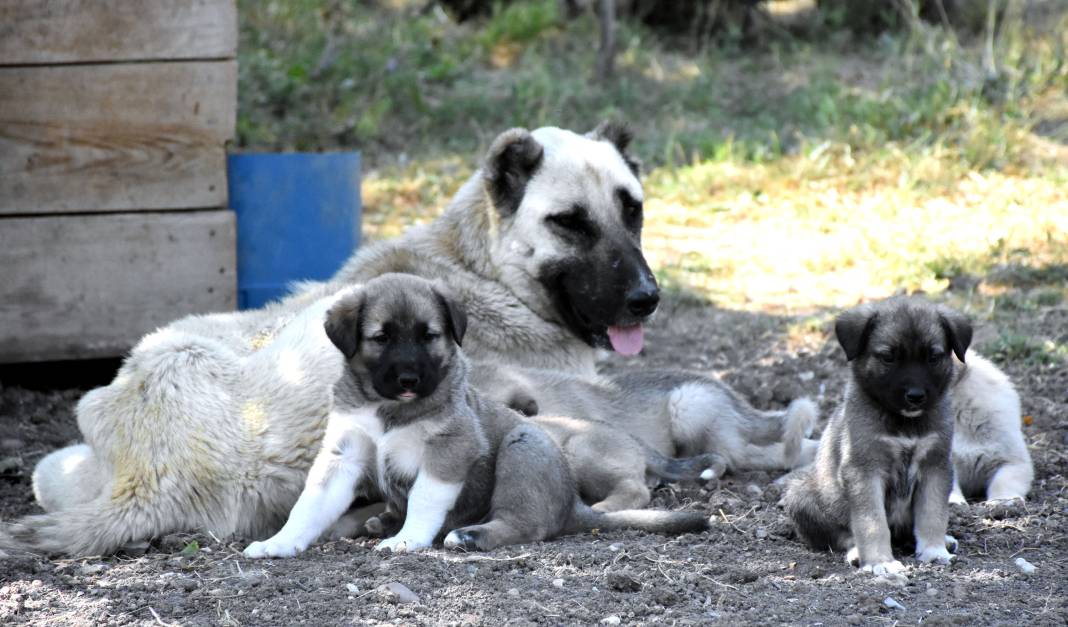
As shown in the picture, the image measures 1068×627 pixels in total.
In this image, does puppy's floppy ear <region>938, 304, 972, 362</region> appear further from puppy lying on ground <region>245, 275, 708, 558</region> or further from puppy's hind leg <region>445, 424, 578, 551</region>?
puppy's hind leg <region>445, 424, 578, 551</region>

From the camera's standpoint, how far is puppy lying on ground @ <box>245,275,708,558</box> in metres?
4.43

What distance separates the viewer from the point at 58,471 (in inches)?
202

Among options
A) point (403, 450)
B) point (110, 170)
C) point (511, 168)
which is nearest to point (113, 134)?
point (110, 170)

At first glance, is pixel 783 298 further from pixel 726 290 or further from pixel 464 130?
pixel 464 130

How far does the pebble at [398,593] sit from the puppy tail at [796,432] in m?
2.30

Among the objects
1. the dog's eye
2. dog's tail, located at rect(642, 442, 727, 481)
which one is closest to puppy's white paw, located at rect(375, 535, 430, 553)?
dog's tail, located at rect(642, 442, 727, 481)

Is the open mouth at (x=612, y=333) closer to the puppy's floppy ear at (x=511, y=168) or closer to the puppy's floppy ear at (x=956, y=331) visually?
the puppy's floppy ear at (x=511, y=168)

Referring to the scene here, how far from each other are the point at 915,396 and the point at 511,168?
7.43 feet

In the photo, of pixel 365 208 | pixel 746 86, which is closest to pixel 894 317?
pixel 365 208

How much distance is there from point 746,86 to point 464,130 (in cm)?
296

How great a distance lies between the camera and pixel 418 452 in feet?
14.7

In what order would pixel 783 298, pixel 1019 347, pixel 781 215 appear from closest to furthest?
pixel 1019 347, pixel 783 298, pixel 781 215

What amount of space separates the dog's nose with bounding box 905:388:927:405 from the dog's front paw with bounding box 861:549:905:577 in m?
0.50

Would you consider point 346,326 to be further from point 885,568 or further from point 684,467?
point 885,568
